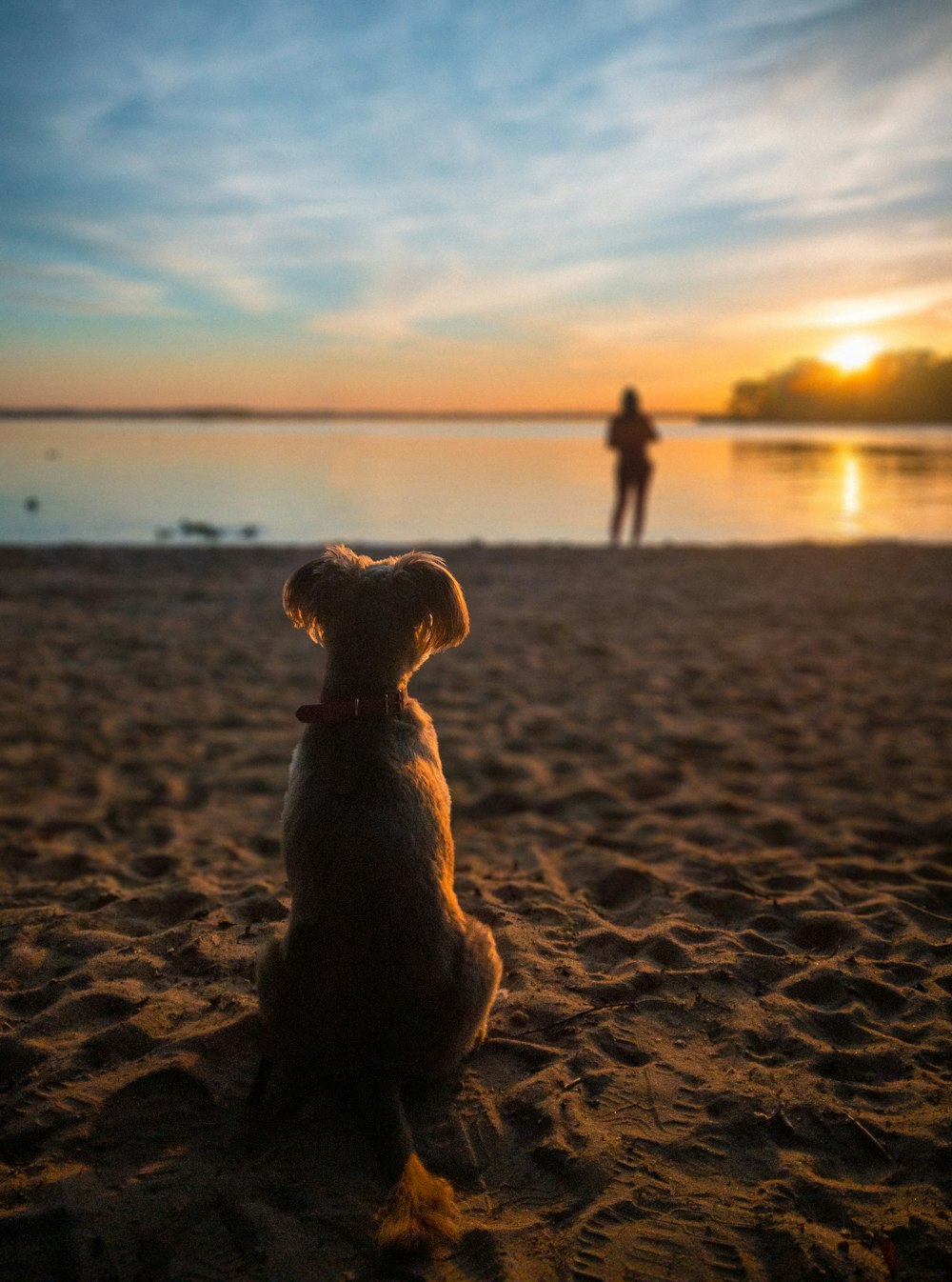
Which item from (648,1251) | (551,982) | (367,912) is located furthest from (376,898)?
(551,982)

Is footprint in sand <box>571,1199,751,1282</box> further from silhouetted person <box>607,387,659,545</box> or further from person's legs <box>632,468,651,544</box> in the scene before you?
person's legs <box>632,468,651,544</box>

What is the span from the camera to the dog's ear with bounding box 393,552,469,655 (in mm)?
2943

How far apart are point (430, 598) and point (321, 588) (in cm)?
41

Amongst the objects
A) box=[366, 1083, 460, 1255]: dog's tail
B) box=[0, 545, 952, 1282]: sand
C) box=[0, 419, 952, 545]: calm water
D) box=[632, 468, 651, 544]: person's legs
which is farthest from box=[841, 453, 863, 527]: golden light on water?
box=[366, 1083, 460, 1255]: dog's tail

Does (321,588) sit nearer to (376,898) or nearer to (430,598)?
(430,598)

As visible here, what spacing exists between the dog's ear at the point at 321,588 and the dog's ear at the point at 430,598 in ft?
0.62

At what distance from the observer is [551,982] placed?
3646mm

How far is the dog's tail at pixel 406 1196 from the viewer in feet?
7.41

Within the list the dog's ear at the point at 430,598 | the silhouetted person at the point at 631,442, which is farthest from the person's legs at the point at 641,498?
the dog's ear at the point at 430,598

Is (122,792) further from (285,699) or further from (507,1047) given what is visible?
(507,1047)

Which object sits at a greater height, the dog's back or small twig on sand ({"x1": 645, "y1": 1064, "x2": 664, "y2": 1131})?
the dog's back

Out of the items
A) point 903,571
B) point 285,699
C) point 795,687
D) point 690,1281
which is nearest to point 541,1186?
point 690,1281

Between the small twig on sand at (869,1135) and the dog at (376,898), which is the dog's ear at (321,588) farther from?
the small twig on sand at (869,1135)

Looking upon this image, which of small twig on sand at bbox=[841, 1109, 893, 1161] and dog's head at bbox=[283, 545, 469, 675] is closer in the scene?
small twig on sand at bbox=[841, 1109, 893, 1161]
